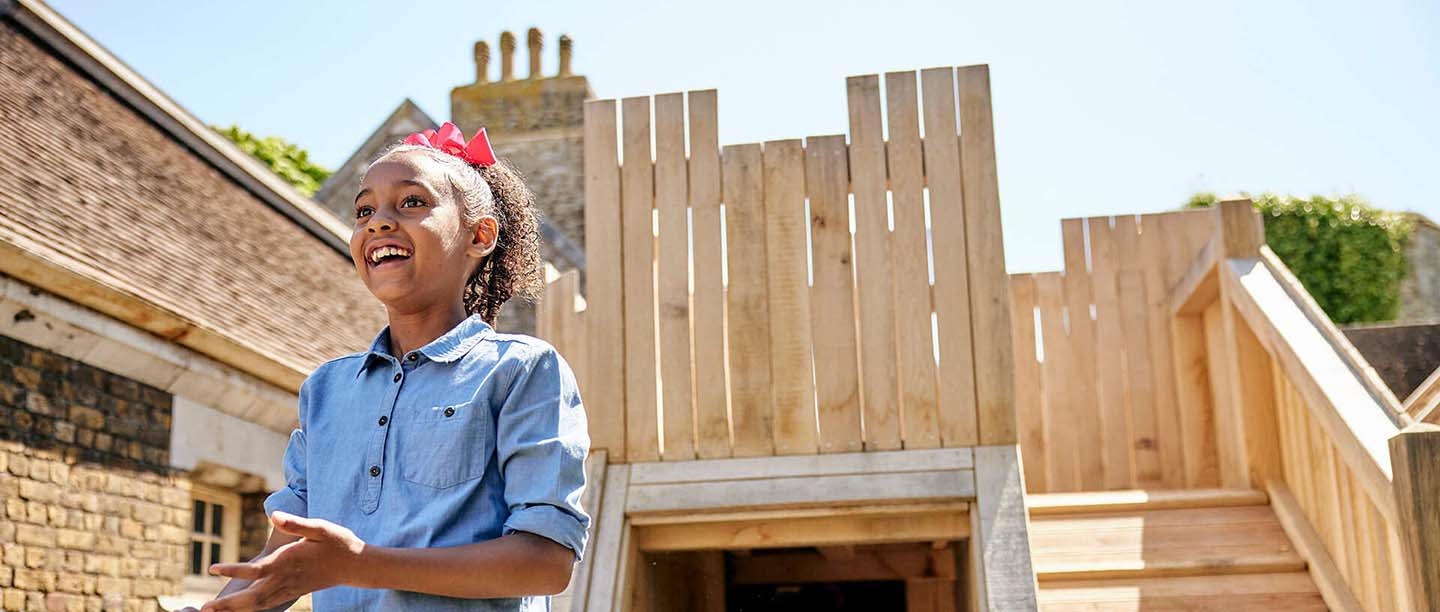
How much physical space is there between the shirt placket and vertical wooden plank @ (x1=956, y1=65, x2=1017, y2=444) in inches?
107

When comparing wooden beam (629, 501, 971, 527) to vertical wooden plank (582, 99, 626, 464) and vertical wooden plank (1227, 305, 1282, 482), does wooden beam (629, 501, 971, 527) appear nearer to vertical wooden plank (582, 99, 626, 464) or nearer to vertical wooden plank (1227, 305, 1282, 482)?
vertical wooden plank (582, 99, 626, 464)

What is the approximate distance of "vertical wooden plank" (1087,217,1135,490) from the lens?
5848mm

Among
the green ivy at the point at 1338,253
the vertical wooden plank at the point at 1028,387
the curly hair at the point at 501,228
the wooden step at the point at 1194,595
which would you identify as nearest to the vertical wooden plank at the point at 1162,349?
the vertical wooden plank at the point at 1028,387

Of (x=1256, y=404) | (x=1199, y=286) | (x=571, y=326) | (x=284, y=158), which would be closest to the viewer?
(x=571, y=326)

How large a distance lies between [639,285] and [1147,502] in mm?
1932

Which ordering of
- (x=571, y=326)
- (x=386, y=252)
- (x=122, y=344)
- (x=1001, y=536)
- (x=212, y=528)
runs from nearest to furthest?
(x=386, y=252) → (x=1001, y=536) → (x=571, y=326) → (x=122, y=344) → (x=212, y=528)

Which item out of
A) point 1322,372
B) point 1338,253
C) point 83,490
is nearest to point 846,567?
point 1322,372

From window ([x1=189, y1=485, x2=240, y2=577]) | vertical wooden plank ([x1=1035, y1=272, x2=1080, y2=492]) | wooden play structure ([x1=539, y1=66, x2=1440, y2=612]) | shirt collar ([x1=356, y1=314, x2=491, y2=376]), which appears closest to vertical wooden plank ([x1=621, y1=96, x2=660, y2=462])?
wooden play structure ([x1=539, y1=66, x2=1440, y2=612])

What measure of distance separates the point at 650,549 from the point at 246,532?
526 cm

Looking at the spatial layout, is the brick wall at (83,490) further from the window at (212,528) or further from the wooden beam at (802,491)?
the wooden beam at (802,491)

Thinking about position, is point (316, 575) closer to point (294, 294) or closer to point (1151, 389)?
point (1151, 389)

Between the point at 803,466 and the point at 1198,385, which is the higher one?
the point at 1198,385

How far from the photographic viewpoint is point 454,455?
1755 mm

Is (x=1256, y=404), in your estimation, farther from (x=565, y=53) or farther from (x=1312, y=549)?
(x=565, y=53)
